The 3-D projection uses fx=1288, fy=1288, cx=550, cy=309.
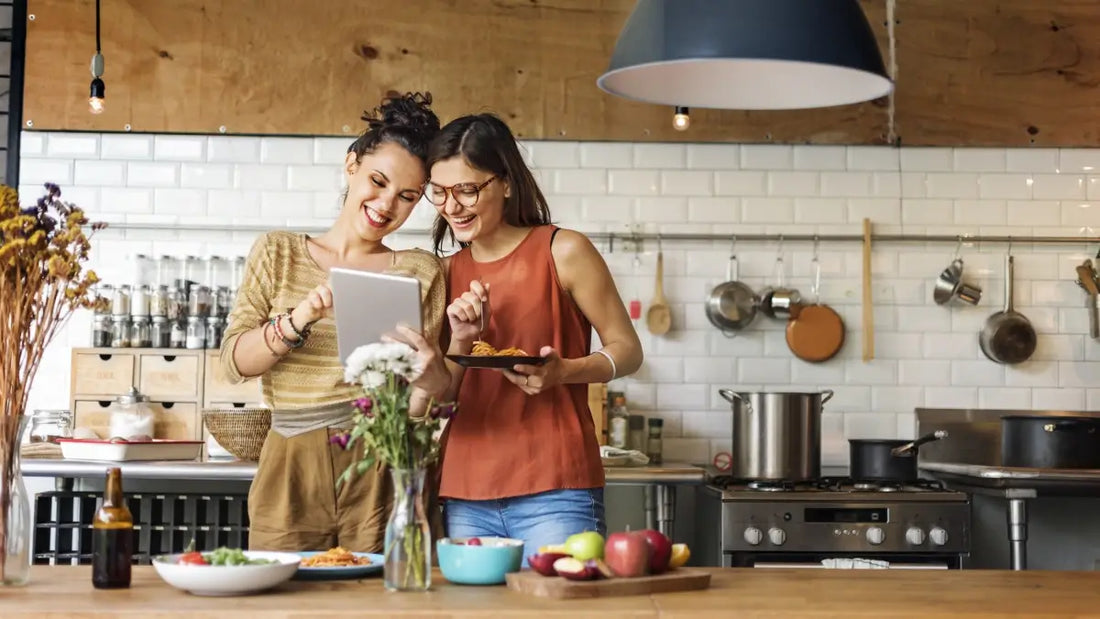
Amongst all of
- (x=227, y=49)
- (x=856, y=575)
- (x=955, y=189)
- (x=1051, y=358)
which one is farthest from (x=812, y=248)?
(x=856, y=575)

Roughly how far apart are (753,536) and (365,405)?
2.52 meters

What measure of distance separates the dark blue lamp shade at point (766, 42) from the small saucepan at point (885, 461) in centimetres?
239

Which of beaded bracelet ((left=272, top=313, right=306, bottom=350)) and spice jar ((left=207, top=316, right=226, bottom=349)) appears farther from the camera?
spice jar ((left=207, top=316, right=226, bottom=349))

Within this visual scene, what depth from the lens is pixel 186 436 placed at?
4930mm

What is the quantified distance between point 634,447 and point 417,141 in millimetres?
2557

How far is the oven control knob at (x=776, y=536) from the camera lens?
446 centimetres

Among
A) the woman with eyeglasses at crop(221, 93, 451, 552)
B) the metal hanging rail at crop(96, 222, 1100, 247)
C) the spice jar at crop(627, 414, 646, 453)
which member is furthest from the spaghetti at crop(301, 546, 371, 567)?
A: the metal hanging rail at crop(96, 222, 1100, 247)

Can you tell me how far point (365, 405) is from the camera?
7.43 ft

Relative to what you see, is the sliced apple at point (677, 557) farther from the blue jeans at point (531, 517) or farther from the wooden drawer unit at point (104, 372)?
the wooden drawer unit at point (104, 372)

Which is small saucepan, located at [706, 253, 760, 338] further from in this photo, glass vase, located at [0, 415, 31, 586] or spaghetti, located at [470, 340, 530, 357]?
glass vase, located at [0, 415, 31, 586]

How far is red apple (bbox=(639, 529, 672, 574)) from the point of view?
2379 millimetres

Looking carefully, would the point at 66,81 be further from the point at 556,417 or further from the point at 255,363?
the point at 556,417

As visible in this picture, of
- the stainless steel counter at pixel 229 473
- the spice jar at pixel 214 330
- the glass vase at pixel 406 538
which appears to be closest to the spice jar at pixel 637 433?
the stainless steel counter at pixel 229 473

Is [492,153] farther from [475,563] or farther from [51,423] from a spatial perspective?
[51,423]
